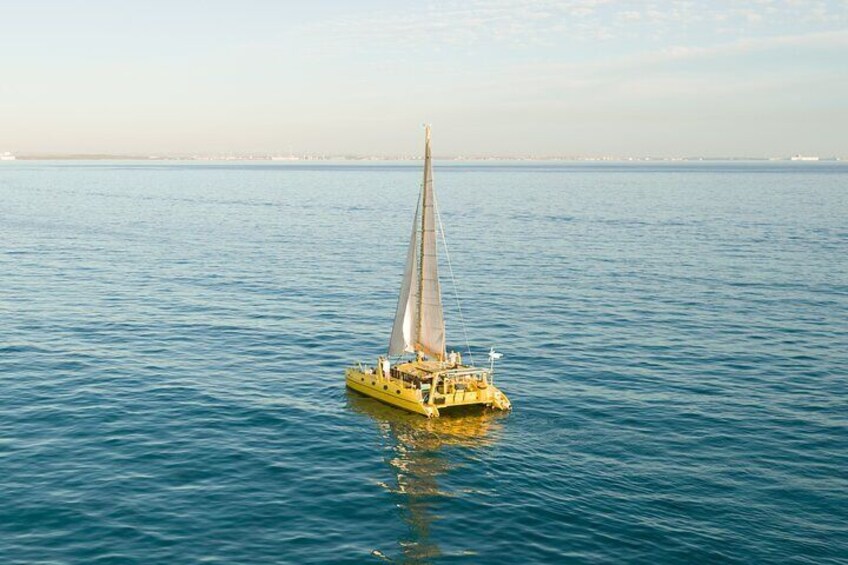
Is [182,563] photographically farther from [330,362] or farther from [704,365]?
[704,365]

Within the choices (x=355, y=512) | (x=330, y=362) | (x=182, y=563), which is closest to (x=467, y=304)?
(x=330, y=362)

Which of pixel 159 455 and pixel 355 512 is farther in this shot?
pixel 159 455

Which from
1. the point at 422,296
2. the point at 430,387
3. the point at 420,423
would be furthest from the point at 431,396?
the point at 422,296

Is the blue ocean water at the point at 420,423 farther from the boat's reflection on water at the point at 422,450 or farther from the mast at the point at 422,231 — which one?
the mast at the point at 422,231

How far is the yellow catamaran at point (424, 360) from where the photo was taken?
52469 mm

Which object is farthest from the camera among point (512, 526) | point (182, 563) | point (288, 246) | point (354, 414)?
point (288, 246)

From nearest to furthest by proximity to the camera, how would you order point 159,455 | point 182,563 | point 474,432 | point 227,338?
point 182,563, point 159,455, point 474,432, point 227,338

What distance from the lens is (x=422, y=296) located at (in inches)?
2263

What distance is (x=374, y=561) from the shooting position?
33594mm

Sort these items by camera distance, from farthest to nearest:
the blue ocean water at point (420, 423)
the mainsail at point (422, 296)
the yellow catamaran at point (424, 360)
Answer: the mainsail at point (422, 296), the yellow catamaran at point (424, 360), the blue ocean water at point (420, 423)

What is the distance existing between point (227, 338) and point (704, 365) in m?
38.6

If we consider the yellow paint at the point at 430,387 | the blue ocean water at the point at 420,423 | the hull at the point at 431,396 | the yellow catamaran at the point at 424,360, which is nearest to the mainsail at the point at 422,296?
the yellow catamaran at the point at 424,360

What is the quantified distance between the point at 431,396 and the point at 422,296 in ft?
26.9

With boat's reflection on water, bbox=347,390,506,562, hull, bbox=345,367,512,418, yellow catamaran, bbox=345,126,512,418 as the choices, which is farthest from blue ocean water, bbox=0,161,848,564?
yellow catamaran, bbox=345,126,512,418
